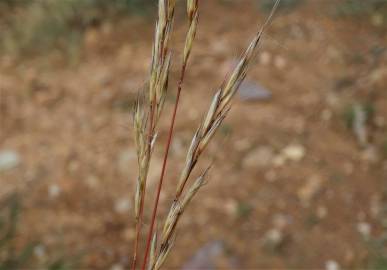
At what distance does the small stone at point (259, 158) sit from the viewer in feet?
10.0

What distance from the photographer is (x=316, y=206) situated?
282 centimetres

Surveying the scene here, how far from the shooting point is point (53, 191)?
3053 millimetres

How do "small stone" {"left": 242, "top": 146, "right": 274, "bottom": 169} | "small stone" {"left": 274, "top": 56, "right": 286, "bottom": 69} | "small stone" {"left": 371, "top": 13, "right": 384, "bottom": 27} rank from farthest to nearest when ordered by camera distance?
"small stone" {"left": 371, "top": 13, "right": 384, "bottom": 27}, "small stone" {"left": 274, "top": 56, "right": 286, "bottom": 69}, "small stone" {"left": 242, "top": 146, "right": 274, "bottom": 169}

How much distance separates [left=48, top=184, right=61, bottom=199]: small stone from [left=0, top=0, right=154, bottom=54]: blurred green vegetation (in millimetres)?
1236

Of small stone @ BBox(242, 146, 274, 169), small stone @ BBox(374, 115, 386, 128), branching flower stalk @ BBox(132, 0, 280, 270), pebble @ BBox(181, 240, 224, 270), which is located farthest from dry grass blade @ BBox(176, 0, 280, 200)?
small stone @ BBox(374, 115, 386, 128)

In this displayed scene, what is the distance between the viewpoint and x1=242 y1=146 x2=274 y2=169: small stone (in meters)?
3.05

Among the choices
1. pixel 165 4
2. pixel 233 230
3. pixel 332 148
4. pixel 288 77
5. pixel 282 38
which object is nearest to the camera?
pixel 165 4

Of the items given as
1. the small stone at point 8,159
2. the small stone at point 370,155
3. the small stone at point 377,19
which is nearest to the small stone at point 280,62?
the small stone at point 377,19

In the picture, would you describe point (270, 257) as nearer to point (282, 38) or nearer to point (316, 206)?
point (316, 206)

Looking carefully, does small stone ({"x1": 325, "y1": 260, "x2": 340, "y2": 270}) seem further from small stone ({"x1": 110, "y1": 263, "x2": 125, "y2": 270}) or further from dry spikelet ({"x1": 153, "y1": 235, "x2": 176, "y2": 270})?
dry spikelet ({"x1": 153, "y1": 235, "x2": 176, "y2": 270})

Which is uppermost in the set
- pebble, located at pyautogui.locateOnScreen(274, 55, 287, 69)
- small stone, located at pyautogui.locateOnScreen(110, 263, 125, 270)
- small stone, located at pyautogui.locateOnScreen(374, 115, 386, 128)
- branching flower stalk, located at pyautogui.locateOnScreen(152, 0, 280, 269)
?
pebble, located at pyautogui.locateOnScreen(274, 55, 287, 69)

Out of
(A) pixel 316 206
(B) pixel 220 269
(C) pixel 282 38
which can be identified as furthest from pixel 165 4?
(C) pixel 282 38

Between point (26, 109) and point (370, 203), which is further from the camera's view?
point (26, 109)

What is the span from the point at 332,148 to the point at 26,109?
1769 millimetres
